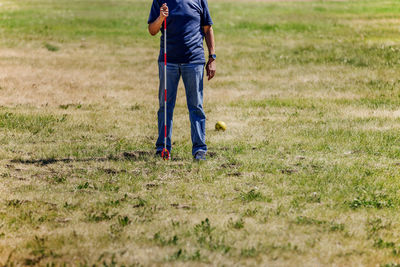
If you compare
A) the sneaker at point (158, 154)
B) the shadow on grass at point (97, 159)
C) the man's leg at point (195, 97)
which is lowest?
the shadow on grass at point (97, 159)

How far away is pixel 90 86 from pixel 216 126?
233 inches

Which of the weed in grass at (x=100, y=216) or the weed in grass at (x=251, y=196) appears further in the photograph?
the weed in grass at (x=251, y=196)

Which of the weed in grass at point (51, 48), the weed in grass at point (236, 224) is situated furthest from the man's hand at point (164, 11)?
the weed in grass at point (51, 48)

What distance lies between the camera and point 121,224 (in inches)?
261

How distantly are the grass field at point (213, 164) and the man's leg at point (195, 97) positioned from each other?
0.37m

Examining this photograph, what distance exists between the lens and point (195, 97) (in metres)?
9.17

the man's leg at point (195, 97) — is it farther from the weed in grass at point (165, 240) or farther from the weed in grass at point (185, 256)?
the weed in grass at point (185, 256)

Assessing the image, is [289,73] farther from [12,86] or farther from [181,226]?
[181,226]

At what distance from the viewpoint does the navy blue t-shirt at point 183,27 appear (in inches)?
353

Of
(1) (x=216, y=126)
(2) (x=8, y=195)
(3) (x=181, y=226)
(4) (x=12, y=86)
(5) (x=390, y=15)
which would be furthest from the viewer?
(5) (x=390, y=15)

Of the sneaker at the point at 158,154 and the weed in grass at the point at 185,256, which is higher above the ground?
the weed in grass at the point at 185,256

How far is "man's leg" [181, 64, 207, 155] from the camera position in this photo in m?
9.09

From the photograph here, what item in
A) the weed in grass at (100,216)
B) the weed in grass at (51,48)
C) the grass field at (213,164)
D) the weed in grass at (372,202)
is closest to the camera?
the grass field at (213,164)

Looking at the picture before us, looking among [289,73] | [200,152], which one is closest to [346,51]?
[289,73]
